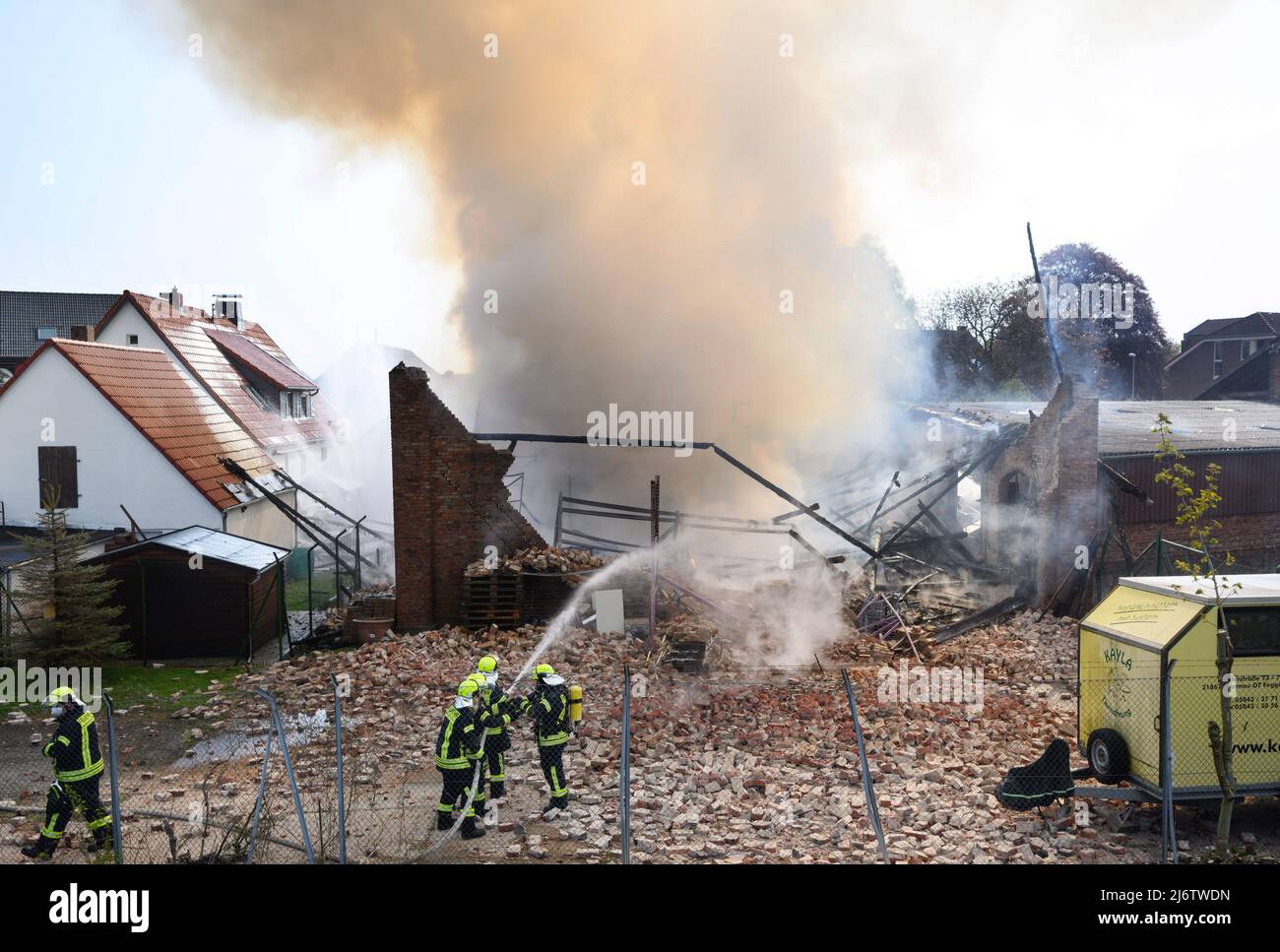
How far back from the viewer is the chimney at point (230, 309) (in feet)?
121

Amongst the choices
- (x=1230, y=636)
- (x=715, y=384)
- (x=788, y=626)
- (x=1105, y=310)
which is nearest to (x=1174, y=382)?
(x=1105, y=310)

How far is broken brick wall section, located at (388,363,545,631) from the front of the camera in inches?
643

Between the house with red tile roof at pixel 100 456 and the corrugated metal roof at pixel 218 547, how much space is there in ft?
12.1

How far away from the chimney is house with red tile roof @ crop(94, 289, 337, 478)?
1.98 metres

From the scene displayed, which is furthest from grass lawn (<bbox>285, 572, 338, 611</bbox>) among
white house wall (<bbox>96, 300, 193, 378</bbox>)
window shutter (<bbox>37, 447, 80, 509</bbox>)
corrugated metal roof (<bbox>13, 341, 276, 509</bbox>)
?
white house wall (<bbox>96, 300, 193, 378</bbox>)

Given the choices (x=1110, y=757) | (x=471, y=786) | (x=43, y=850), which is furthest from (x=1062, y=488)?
(x=43, y=850)

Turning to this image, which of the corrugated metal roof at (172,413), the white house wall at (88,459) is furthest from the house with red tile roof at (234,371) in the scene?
the white house wall at (88,459)

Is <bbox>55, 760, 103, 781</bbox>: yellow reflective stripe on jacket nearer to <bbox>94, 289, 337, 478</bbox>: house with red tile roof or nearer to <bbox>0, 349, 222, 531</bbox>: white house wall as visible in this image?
<bbox>0, 349, 222, 531</bbox>: white house wall

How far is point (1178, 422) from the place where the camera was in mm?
24016

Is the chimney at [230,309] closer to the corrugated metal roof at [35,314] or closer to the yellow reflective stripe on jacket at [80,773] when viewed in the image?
the corrugated metal roof at [35,314]

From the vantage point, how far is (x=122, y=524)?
22.2 meters

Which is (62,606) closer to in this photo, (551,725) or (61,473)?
(61,473)
